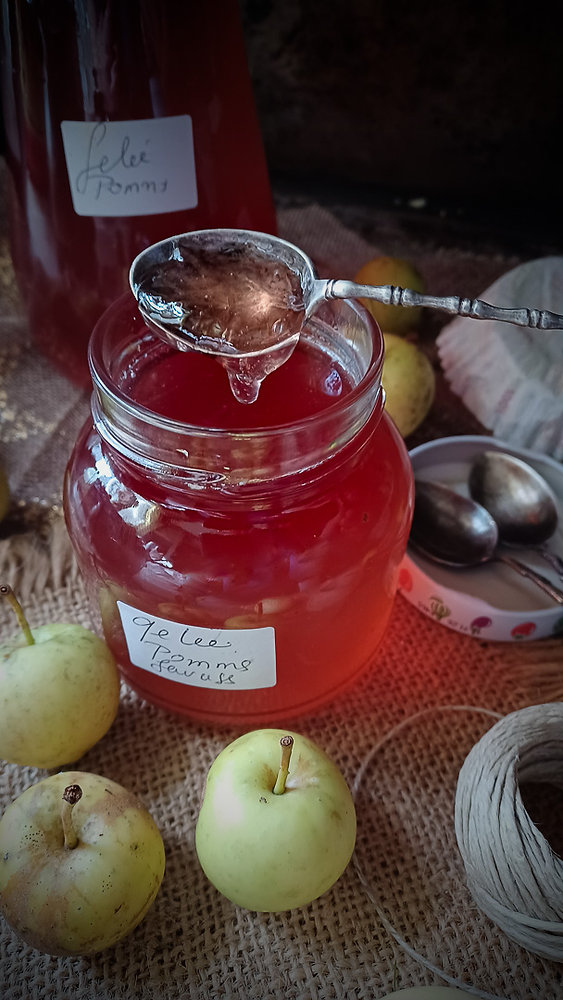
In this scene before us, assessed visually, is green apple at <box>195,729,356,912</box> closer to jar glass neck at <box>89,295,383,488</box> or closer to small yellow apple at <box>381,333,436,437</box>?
jar glass neck at <box>89,295,383,488</box>

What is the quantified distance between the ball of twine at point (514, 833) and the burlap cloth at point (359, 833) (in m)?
0.04

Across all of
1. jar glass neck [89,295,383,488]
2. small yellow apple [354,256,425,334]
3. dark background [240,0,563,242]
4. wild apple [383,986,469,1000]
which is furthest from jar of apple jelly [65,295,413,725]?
dark background [240,0,563,242]

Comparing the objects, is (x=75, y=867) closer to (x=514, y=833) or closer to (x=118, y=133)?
(x=514, y=833)

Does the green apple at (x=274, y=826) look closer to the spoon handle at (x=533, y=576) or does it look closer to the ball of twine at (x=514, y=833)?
the ball of twine at (x=514, y=833)

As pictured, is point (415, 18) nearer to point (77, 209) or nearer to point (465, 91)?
point (465, 91)

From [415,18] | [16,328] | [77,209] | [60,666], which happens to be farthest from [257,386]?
[415,18]

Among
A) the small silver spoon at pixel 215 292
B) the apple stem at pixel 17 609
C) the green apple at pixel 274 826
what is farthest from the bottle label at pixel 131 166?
the green apple at pixel 274 826

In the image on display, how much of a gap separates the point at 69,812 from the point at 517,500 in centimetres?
55

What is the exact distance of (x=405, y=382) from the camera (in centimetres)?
95

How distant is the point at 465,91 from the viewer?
119 cm

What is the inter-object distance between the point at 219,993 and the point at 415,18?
1.14 m

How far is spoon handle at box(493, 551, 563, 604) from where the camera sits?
2.66ft

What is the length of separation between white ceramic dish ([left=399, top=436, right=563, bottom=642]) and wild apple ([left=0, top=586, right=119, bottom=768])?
1.02 ft

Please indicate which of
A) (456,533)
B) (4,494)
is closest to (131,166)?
(4,494)
